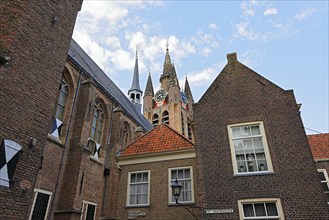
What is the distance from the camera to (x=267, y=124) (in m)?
9.62

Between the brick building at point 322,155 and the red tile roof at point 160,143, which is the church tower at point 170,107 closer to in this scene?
the red tile roof at point 160,143

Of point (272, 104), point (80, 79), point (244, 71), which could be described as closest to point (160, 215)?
point (272, 104)

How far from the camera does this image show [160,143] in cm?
1297

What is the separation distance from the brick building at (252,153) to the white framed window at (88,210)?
6045 mm

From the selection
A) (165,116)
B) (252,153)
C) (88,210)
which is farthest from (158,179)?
(165,116)

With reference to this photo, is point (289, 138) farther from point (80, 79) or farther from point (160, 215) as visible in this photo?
point (80, 79)

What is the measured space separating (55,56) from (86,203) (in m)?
7.43

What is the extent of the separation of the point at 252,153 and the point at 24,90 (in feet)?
26.1

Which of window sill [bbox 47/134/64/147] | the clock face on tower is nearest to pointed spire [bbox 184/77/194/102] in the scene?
the clock face on tower

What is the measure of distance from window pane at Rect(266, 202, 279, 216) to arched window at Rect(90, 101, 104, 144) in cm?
983

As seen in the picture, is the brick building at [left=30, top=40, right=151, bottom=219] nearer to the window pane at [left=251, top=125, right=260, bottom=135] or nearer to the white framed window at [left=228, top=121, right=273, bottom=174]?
the white framed window at [left=228, top=121, right=273, bottom=174]

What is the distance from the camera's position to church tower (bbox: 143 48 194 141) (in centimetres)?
3606

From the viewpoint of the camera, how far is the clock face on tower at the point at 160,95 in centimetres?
4018

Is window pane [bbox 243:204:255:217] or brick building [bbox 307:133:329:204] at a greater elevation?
brick building [bbox 307:133:329:204]
